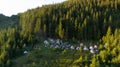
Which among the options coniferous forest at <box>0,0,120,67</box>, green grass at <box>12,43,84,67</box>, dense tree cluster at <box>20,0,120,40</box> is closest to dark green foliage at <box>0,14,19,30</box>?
coniferous forest at <box>0,0,120,67</box>

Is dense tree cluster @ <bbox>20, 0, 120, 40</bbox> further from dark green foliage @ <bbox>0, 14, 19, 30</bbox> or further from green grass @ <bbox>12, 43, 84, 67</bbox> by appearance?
green grass @ <bbox>12, 43, 84, 67</bbox>

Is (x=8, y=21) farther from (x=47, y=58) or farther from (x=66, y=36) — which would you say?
(x=47, y=58)

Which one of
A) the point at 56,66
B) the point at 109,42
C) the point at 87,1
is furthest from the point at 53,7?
the point at 56,66

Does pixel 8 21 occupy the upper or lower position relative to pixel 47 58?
upper

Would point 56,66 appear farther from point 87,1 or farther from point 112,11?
point 87,1

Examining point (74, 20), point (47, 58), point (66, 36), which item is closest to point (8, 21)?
point (74, 20)

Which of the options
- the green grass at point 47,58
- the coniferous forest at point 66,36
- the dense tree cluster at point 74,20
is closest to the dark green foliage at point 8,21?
the coniferous forest at point 66,36

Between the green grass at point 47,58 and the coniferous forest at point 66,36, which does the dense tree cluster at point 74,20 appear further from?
the green grass at point 47,58

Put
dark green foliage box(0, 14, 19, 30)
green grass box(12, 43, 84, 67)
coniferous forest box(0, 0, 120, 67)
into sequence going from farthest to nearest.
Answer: dark green foliage box(0, 14, 19, 30)
coniferous forest box(0, 0, 120, 67)
green grass box(12, 43, 84, 67)
